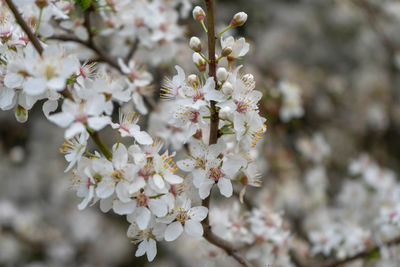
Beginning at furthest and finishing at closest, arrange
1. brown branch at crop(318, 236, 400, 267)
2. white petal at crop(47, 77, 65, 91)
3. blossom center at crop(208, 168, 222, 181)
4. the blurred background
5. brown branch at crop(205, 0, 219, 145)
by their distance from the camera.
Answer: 1. the blurred background
2. brown branch at crop(318, 236, 400, 267)
3. blossom center at crop(208, 168, 222, 181)
4. brown branch at crop(205, 0, 219, 145)
5. white petal at crop(47, 77, 65, 91)

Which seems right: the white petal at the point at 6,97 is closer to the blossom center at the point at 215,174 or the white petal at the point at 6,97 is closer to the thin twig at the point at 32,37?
the thin twig at the point at 32,37

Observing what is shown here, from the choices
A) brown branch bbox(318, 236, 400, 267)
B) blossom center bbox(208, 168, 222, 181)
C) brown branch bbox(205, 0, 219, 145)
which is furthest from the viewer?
brown branch bbox(318, 236, 400, 267)

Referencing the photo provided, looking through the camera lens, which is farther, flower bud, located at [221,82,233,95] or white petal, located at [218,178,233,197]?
white petal, located at [218,178,233,197]

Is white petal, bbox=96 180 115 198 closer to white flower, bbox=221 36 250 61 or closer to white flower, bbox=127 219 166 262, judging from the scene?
white flower, bbox=127 219 166 262

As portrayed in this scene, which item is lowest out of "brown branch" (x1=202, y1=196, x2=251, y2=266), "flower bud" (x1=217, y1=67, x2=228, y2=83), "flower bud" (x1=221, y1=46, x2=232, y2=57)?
"brown branch" (x1=202, y1=196, x2=251, y2=266)

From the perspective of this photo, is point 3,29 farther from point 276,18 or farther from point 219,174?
point 276,18

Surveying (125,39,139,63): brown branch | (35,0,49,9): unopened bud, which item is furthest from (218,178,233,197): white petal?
(125,39,139,63): brown branch
